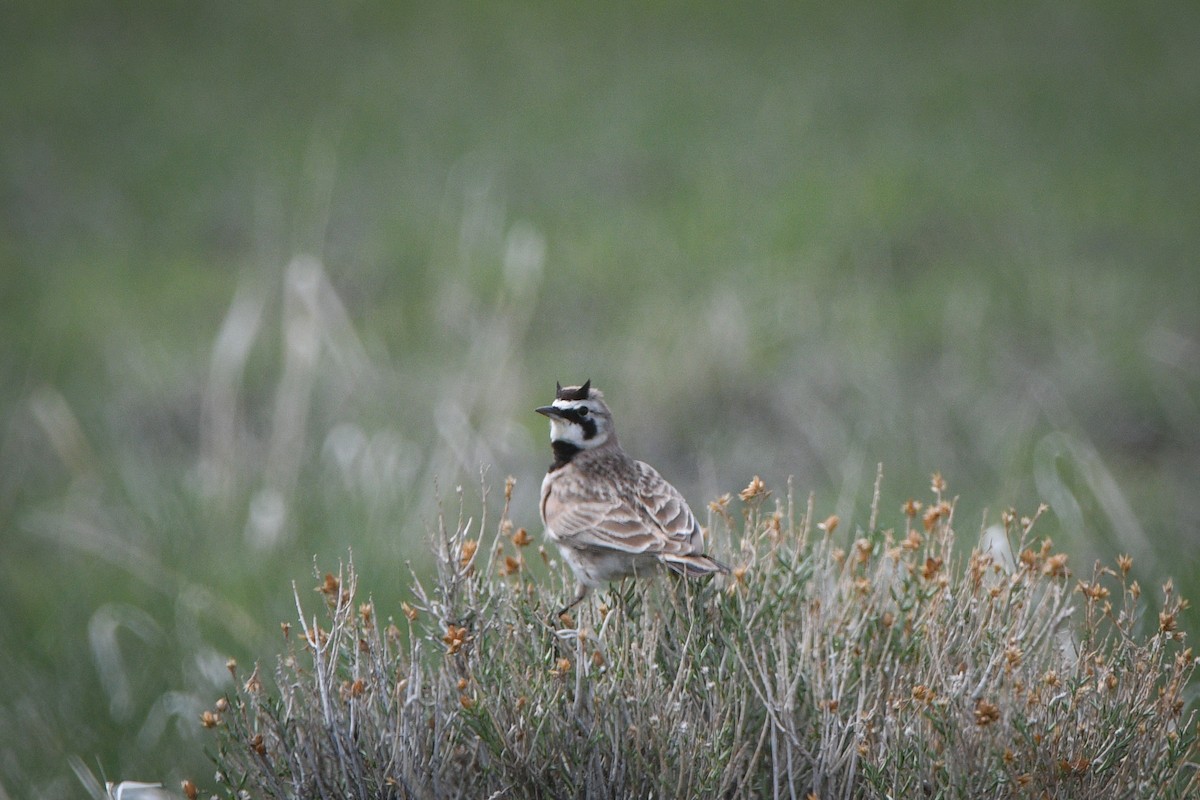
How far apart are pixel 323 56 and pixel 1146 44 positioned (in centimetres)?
965

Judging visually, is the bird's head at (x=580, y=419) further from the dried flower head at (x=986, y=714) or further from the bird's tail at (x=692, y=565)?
the dried flower head at (x=986, y=714)

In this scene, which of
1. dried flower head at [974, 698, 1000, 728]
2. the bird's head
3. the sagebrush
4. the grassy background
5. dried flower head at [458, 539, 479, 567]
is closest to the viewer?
dried flower head at [974, 698, 1000, 728]

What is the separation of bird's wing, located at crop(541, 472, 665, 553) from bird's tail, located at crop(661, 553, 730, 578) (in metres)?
0.08

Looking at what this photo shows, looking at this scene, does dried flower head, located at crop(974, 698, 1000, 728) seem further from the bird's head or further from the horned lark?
the bird's head

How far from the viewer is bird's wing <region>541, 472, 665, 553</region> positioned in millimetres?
4203

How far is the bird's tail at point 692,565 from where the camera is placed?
393 cm

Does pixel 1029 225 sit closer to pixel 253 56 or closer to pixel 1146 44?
pixel 1146 44

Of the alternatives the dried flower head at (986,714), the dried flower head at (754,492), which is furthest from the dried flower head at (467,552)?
the dried flower head at (986,714)

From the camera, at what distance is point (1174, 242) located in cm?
1174

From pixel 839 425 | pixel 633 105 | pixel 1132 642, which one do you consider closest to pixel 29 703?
pixel 1132 642

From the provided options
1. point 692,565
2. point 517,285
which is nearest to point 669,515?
point 692,565

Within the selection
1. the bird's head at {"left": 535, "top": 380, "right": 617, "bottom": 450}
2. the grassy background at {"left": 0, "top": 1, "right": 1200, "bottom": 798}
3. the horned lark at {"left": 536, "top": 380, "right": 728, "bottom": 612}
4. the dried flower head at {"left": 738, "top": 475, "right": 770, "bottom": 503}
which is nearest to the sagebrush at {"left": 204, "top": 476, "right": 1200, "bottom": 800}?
the dried flower head at {"left": 738, "top": 475, "right": 770, "bottom": 503}

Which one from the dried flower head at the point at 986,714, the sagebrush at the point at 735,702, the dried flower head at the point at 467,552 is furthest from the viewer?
the dried flower head at the point at 467,552

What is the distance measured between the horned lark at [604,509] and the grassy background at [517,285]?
510 mm
